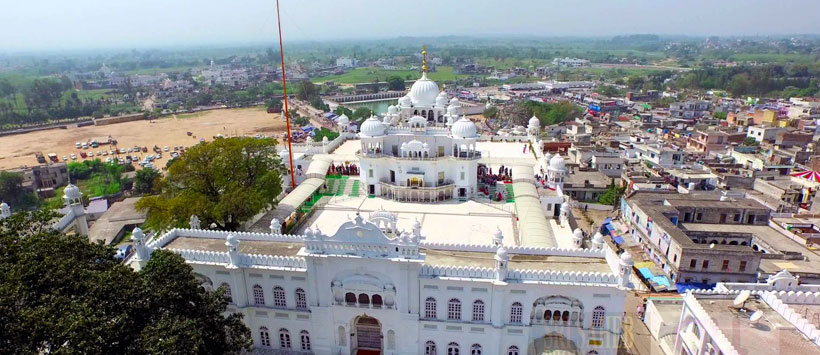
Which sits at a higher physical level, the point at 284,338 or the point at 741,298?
the point at 741,298

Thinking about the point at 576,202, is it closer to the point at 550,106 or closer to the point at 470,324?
the point at 470,324

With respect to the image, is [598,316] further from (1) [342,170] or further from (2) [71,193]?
(2) [71,193]

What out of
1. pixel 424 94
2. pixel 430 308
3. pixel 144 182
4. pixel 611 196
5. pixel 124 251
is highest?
pixel 424 94

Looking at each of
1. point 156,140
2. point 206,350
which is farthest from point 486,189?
point 156,140

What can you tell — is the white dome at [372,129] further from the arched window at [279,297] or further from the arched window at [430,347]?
the arched window at [430,347]

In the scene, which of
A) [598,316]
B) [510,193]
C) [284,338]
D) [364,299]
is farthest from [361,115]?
[598,316]

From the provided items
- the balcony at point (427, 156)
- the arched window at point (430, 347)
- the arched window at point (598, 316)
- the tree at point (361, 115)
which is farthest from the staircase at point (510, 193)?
the tree at point (361, 115)

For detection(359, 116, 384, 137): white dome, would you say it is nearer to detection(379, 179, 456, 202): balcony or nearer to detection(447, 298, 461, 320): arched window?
detection(379, 179, 456, 202): balcony
